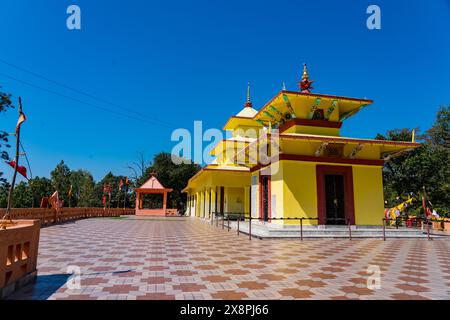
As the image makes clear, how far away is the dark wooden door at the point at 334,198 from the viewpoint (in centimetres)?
1354

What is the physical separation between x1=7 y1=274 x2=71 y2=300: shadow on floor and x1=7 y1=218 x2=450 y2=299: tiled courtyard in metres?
0.01

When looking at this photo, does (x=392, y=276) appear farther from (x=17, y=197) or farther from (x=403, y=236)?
(x=17, y=197)

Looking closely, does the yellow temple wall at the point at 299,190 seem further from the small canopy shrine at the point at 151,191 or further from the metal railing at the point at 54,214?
the small canopy shrine at the point at 151,191

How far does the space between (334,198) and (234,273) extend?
31.2ft

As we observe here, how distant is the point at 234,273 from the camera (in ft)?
18.3

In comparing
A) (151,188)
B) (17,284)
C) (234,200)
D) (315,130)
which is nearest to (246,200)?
(234,200)

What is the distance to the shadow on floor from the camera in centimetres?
398

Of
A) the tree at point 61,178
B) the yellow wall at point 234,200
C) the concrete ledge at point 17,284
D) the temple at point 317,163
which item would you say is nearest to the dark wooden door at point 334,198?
the temple at point 317,163

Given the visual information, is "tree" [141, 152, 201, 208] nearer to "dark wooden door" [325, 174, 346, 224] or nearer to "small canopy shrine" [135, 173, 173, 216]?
"small canopy shrine" [135, 173, 173, 216]

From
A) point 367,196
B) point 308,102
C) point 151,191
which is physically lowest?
point 367,196

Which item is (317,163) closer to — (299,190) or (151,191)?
(299,190)

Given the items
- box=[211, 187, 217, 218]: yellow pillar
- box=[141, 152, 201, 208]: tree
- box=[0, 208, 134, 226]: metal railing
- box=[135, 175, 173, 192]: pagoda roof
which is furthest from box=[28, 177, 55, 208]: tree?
box=[211, 187, 217, 218]: yellow pillar
